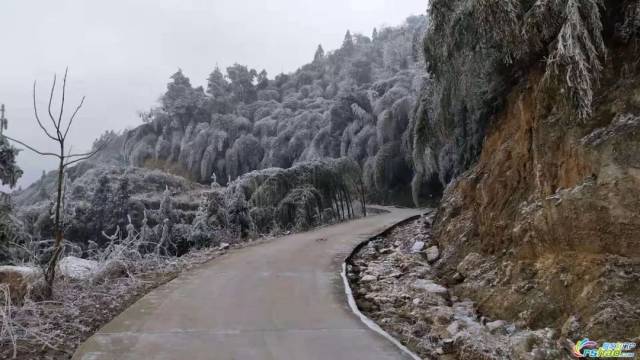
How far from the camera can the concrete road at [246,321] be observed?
535 centimetres

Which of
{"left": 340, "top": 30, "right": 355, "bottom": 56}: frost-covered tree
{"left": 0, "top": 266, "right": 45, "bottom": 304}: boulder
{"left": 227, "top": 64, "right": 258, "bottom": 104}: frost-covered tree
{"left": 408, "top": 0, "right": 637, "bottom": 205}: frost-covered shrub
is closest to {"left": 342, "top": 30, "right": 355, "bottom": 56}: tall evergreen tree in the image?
{"left": 340, "top": 30, "right": 355, "bottom": 56}: frost-covered tree

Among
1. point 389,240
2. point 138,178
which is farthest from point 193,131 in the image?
point 389,240

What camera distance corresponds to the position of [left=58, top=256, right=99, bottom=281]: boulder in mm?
8172

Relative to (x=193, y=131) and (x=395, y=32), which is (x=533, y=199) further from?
(x=395, y=32)

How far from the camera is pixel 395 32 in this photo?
50.2 metres

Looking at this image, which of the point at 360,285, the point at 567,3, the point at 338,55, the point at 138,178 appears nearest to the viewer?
the point at 567,3

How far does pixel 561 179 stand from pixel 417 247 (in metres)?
4.88

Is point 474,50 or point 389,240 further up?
point 474,50

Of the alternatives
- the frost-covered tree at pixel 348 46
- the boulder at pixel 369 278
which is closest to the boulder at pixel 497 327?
the boulder at pixel 369 278

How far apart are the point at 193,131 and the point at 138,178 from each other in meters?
15.0

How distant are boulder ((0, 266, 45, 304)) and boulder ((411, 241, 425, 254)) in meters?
6.56

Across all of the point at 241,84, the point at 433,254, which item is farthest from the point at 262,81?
the point at 433,254

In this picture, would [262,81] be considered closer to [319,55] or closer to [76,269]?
[319,55]

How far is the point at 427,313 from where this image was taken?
6.64 meters
